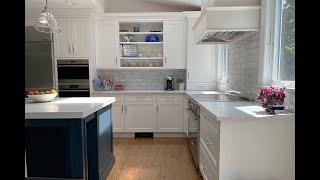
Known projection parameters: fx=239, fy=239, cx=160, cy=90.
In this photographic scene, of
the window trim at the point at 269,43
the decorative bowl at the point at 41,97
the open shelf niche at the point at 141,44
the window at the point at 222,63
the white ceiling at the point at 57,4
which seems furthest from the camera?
the open shelf niche at the point at 141,44

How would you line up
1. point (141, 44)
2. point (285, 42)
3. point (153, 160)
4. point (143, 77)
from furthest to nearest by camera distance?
point (143, 77) → point (141, 44) → point (153, 160) → point (285, 42)

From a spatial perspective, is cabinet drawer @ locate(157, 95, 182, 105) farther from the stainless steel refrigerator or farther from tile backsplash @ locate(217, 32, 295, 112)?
the stainless steel refrigerator

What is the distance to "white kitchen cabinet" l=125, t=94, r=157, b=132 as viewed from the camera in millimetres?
4512

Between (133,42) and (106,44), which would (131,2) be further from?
(106,44)

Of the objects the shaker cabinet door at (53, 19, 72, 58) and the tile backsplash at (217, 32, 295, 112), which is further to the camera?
the shaker cabinet door at (53, 19, 72, 58)

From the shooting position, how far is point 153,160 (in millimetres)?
3389

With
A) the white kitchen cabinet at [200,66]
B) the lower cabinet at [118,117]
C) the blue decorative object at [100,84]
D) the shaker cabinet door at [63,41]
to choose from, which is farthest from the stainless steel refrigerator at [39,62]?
the white kitchen cabinet at [200,66]

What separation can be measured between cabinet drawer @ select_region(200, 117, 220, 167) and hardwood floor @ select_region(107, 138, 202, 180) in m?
0.71

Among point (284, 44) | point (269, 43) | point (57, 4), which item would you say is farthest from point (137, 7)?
point (284, 44)

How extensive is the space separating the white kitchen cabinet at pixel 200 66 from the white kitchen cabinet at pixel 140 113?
0.83 metres

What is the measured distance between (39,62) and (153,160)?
2.83 metres

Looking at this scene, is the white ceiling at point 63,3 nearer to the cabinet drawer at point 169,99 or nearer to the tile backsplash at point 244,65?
the tile backsplash at point 244,65

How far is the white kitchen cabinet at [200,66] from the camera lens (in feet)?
15.1

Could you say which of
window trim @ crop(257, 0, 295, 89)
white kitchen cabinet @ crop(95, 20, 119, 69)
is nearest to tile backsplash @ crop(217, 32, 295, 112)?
window trim @ crop(257, 0, 295, 89)
